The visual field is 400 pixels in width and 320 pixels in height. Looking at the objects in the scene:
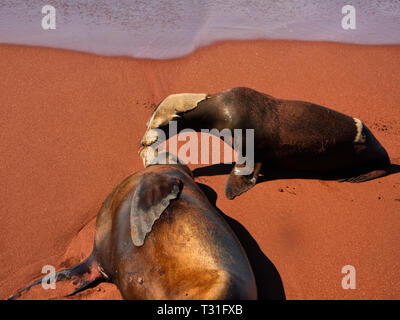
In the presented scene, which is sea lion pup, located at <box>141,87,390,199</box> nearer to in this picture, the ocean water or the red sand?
the red sand

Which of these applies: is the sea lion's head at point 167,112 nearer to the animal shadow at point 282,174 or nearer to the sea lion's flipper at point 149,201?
the animal shadow at point 282,174

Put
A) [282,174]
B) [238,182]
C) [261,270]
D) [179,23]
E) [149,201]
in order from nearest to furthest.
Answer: [149,201] → [261,270] → [238,182] → [282,174] → [179,23]

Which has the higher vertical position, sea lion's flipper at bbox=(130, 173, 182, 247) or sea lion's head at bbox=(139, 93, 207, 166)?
sea lion's head at bbox=(139, 93, 207, 166)

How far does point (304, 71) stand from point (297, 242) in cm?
387

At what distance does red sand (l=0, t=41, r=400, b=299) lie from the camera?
3.56m

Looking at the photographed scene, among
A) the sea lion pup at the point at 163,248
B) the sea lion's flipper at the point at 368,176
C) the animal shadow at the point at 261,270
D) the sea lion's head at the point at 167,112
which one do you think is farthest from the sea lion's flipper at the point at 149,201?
the sea lion's flipper at the point at 368,176

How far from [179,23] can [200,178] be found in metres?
4.96

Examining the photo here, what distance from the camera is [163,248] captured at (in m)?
2.78

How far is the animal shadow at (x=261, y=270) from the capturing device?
10.6 ft

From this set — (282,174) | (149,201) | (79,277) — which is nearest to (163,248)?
(149,201)

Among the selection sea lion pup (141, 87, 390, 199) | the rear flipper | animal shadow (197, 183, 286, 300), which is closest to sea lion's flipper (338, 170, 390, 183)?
sea lion pup (141, 87, 390, 199)

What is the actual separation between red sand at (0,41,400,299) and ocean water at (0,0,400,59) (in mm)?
509

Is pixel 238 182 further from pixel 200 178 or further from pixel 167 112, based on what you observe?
pixel 167 112

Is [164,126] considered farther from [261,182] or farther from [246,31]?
[246,31]
